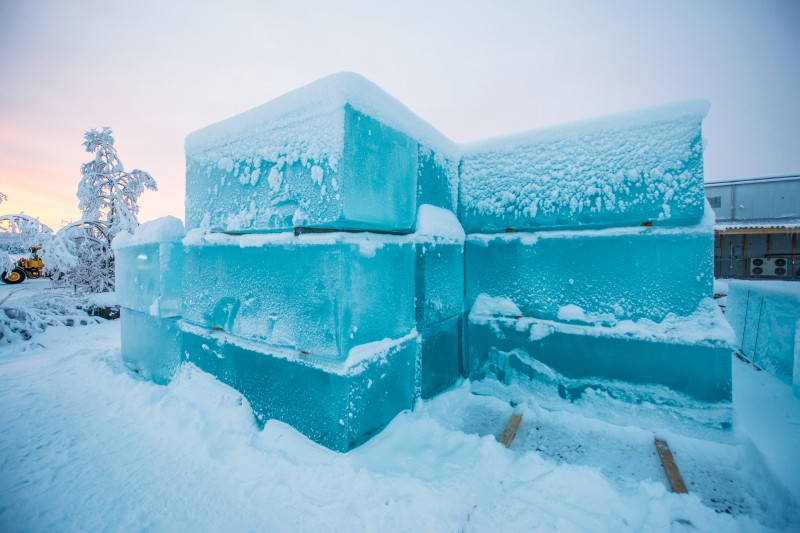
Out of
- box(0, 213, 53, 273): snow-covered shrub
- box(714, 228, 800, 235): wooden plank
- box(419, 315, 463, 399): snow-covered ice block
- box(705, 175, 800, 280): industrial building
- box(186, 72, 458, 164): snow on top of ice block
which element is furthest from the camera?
box(705, 175, 800, 280): industrial building

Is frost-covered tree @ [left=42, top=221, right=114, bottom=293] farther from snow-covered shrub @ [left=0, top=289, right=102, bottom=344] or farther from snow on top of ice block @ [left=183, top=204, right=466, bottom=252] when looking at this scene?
snow on top of ice block @ [left=183, top=204, right=466, bottom=252]

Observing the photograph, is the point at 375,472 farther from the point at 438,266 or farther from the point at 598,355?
the point at 598,355

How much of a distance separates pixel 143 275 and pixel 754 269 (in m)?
22.0

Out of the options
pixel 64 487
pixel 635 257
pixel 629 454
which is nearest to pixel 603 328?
pixel 635 257

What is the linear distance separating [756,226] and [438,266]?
1806cm

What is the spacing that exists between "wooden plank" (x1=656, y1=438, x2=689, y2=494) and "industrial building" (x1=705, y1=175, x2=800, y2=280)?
664 inches

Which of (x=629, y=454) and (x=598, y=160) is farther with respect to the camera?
(x=598, y=160)

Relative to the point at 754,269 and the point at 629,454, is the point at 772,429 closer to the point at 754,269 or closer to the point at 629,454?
the point at 629,454

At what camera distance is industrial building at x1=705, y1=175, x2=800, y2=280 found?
14.4m

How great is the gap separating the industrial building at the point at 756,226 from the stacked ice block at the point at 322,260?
Answer: 17.6m

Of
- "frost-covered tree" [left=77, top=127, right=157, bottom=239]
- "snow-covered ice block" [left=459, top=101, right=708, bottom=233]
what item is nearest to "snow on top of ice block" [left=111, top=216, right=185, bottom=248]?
"snow-covered ice block" [left=459, top=101, right=708, bottom=233]

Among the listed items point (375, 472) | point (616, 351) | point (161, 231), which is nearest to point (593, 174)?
point (616, 351)

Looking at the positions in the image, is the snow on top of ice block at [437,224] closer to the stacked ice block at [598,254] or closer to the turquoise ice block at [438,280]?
the turquoise ice block at [438,280]

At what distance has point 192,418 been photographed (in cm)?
250
